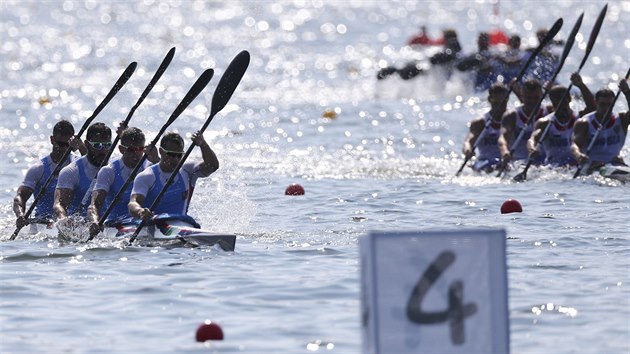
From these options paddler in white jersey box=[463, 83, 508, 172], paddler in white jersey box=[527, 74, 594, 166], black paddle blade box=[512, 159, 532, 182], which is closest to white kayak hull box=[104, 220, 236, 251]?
black paddle blade box=[512, 159, 532, 182]

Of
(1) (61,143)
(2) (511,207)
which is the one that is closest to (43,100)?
(1) (61,143)

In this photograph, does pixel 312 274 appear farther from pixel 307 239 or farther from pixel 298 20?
pixel 298 20

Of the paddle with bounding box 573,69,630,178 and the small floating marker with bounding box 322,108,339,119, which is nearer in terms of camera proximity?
the paddle with bounding box 573,69,630,178

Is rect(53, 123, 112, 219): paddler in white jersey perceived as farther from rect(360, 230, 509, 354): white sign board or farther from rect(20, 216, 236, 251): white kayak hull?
rect(360, 230, 509, 354): white sign board

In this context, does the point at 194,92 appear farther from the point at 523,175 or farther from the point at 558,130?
the point at 558,130

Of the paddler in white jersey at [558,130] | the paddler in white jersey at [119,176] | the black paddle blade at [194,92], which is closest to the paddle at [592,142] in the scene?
the paddler in white jersey at [558,130]

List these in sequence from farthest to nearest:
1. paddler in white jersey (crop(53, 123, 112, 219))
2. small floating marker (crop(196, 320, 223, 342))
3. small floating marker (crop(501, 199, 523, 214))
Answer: small floating marker (crop(501, 199, 523, 214)) < paddler in white jersey (crop(53, 123, 112, 219)) < small floating marker (crop(196, 320, 223, 342))

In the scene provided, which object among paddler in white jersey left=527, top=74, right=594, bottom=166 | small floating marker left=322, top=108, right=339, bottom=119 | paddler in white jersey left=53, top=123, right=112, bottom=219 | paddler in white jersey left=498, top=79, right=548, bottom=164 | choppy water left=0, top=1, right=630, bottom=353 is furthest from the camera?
small floating marker left=322, top=108, right=339, bottom=119

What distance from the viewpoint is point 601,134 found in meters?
15.6

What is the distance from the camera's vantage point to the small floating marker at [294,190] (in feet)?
49.6

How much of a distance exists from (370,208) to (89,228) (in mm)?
3637

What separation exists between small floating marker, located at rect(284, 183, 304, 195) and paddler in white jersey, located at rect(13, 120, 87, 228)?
3248 mm

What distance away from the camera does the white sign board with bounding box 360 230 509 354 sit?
5918 mm

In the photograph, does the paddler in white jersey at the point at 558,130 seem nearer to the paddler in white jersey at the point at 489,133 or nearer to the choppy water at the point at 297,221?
the choppy water at the point at 297,221
